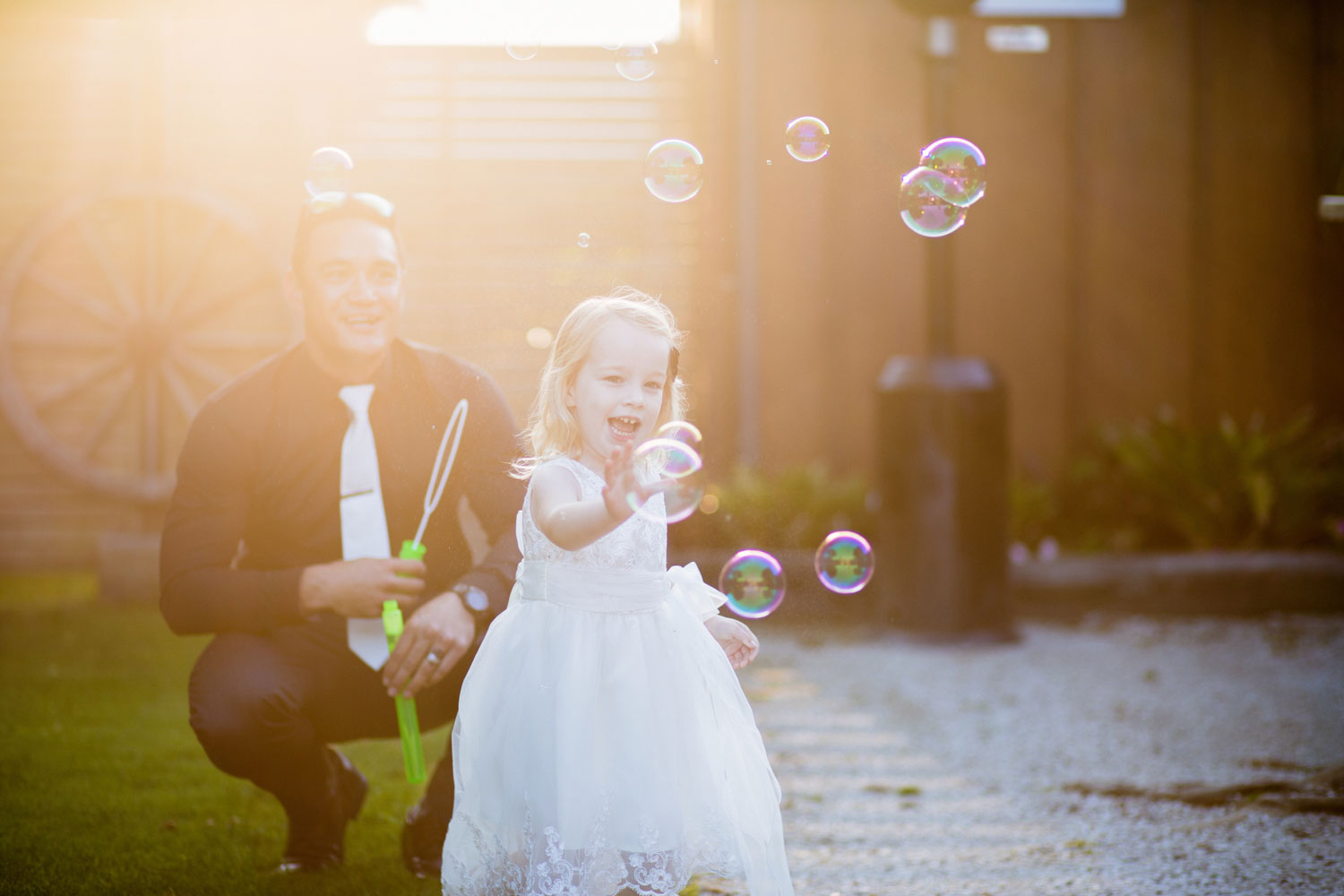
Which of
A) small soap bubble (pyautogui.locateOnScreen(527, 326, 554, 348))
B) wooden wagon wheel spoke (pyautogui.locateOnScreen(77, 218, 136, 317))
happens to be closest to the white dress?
small soap bubble (pyautogui.locateOnScreen(527, 326, 554, 348))

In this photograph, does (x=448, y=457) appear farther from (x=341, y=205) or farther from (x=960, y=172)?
(x=960, y=172)

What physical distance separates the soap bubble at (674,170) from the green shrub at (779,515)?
9.85 feet

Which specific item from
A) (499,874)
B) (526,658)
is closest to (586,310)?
(526,658)

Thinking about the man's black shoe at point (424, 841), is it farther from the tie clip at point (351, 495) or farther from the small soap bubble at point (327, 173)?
the small soap bubble at point (327, 173)

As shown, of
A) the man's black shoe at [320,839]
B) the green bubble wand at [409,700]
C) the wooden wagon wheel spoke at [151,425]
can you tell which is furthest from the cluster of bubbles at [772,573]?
the wooden wagon wheel spoke at [151,425]

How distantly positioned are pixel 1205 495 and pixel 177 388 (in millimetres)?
5154

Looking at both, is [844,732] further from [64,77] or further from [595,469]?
[64,77]

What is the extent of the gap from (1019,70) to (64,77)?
16.5 ft

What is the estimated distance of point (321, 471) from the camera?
257 centimetres

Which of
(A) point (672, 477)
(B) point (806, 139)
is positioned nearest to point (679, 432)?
(A) point (672, 477)

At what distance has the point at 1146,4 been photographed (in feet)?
21.7

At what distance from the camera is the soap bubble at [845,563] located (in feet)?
8.91

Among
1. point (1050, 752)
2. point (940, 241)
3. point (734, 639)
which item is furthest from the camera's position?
point (940, 241)

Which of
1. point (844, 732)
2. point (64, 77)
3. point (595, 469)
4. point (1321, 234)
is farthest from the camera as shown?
point (1321, 234)
